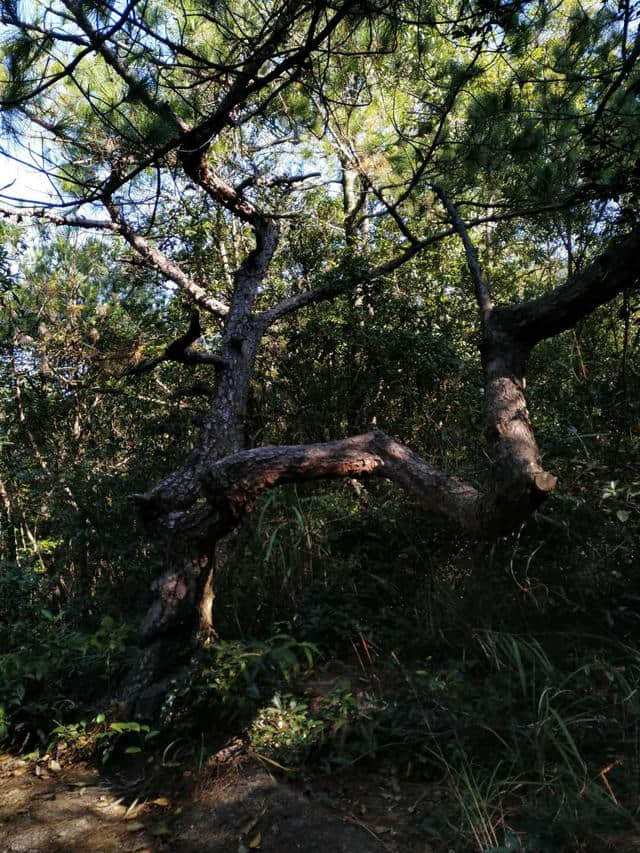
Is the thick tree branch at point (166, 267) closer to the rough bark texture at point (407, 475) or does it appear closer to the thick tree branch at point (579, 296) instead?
the rough bark texture at point (407, 475)

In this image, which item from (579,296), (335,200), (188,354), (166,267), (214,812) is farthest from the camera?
(335,200)

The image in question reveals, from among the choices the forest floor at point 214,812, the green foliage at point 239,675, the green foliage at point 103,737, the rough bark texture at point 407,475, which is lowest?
the forest floor at point 214,812

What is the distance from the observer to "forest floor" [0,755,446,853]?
2.30 m

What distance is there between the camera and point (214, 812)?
8.16 ft

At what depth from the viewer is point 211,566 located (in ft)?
11.1

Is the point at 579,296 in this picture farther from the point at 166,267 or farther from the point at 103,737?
the point at 166,267

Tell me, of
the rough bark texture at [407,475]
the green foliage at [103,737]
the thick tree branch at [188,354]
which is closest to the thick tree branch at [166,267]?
the thick tree branch at [188,354]

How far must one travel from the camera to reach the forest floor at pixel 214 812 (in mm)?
2303

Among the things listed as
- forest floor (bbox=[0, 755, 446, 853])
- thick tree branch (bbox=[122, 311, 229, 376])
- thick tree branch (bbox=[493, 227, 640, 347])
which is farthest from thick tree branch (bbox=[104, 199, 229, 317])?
forest floor (bbox=[0, 755, 446, 853])

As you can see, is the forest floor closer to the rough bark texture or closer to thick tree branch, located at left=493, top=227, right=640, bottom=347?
the rough bark texture

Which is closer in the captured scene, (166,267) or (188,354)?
(188,354)

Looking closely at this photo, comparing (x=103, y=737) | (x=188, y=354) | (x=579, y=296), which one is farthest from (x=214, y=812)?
(x=188, y=354)

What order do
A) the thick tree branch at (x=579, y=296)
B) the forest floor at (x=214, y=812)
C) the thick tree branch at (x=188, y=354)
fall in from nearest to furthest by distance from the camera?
the forest floor at (x=214, y=812)
the thick tree branch at (x=579, y=296)
the thick tree branch at (x=188, y=354)

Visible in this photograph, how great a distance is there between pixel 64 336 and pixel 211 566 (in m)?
3.76
